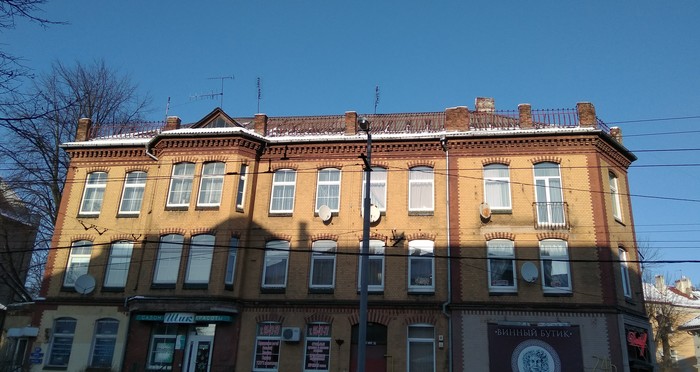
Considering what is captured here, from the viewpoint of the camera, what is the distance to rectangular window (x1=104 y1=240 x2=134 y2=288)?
2389 cm

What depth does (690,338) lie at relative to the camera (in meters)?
47.4

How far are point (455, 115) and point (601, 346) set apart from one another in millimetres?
10751

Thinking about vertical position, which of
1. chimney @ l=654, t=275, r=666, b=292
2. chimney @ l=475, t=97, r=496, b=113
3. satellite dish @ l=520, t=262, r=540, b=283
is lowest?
satellite dish @ l=520, t=262, r=540, b=283

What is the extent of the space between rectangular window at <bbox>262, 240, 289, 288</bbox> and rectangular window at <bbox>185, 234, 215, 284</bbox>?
2.33 m

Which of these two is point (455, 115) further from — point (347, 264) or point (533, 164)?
point (347, 264)

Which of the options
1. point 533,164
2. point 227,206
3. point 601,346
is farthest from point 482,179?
point 227,206

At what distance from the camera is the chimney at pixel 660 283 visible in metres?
49.5

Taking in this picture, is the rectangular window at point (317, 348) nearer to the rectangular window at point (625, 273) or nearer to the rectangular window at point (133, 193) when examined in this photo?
the rectangular window at point (133, 193)

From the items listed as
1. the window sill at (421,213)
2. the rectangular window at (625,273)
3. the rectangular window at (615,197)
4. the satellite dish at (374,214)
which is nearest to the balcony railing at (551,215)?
the rectangular window at (615,197)

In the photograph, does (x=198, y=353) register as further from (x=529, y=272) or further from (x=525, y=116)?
(x=525, y=116)

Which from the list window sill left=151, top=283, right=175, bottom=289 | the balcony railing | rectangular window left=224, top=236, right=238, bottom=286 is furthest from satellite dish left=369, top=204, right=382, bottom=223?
window sill left=151, top=283, right=175, bottom=289

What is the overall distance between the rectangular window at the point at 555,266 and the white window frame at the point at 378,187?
21.7 ft

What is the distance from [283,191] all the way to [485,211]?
872 cm

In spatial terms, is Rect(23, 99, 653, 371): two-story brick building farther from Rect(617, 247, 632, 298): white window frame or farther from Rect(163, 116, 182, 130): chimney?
Rect(163, 116, 182, 130): chimney
